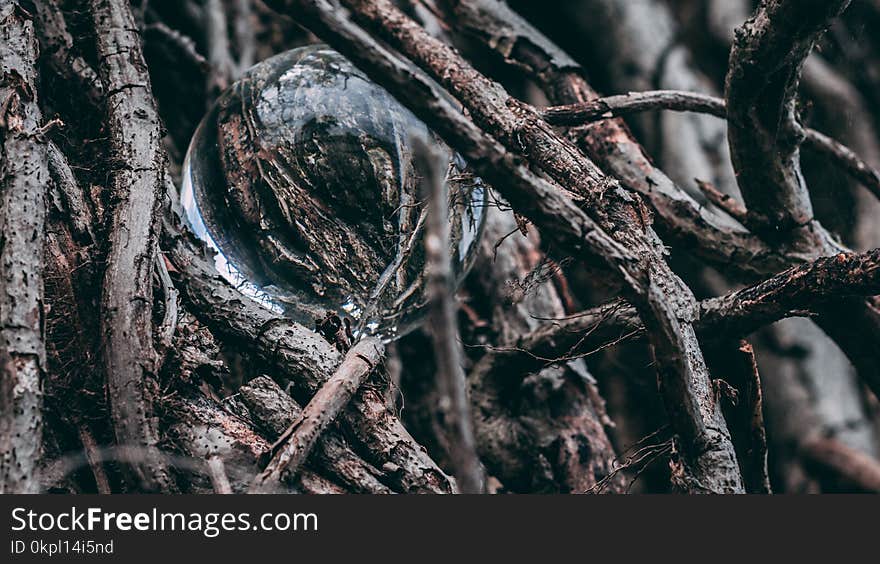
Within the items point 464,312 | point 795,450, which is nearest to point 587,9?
point 464,312

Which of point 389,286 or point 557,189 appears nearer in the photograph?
point 557,189

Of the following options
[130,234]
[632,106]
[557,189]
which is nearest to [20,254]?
[130,234]

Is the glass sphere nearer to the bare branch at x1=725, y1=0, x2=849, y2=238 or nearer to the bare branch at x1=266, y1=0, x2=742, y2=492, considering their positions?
the bare branch at x1=266, y1=0, x2=742, y2=492

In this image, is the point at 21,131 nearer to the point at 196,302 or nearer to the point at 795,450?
the point at 196,302

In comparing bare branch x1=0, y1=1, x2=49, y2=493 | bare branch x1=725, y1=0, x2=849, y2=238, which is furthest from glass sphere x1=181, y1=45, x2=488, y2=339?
Answer: bare branch x1=725, y1=0, x2=849, y2=238

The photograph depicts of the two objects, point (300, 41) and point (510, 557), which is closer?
point (510, 557)

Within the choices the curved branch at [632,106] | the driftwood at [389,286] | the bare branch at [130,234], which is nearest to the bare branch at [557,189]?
the driftwood at [389,286]

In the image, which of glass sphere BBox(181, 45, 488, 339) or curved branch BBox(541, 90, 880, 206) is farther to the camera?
curved branch BBox(541, 90, 880, 206)

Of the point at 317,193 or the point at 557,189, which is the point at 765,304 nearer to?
the point at 557,189
